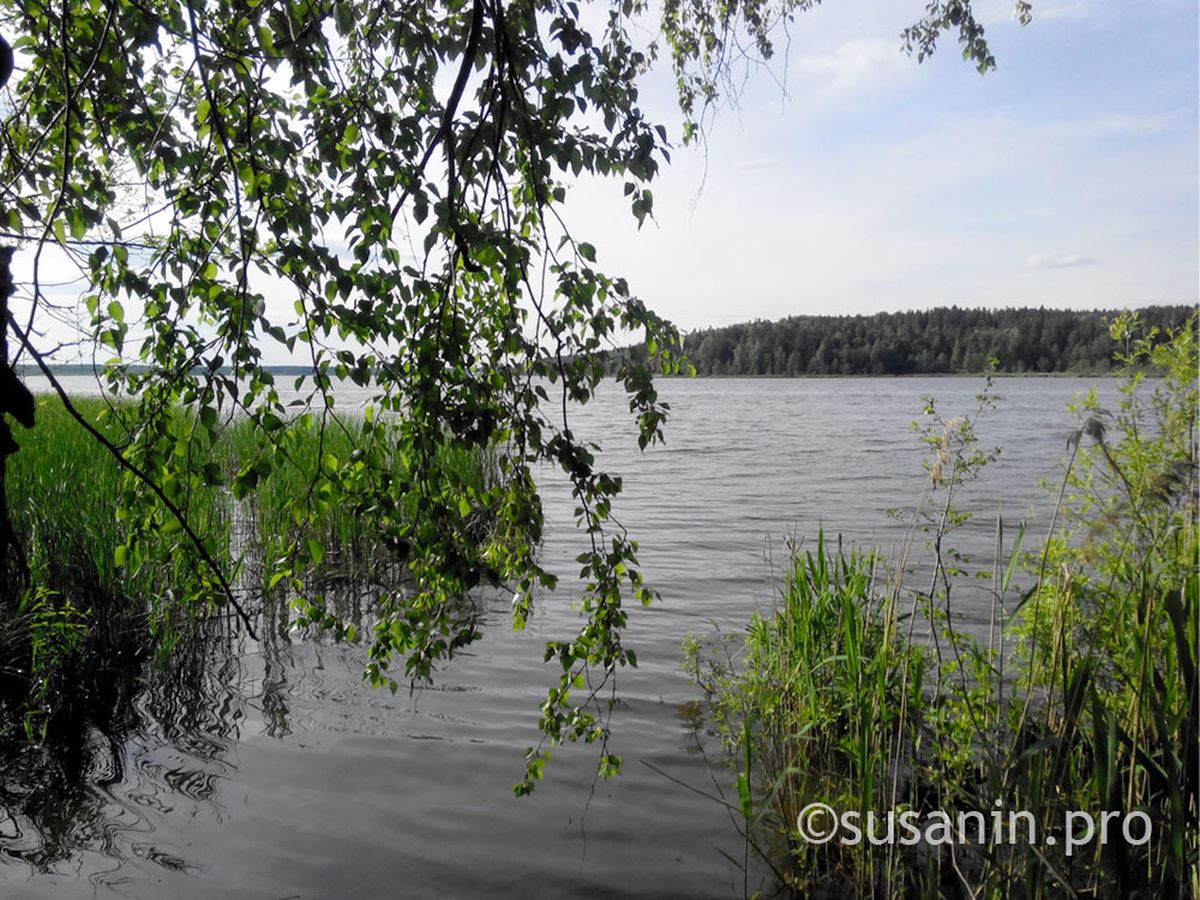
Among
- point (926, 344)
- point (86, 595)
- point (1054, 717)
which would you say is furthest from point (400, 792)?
point (926, 344)

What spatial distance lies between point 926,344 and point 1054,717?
21.2 m

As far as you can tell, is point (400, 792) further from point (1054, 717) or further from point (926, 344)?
point (926, 344)

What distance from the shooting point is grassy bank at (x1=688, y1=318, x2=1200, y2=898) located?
2645mm

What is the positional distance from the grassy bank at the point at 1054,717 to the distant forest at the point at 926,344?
2.14ft

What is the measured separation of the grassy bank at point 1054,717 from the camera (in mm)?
2645

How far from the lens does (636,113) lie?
2359 mm

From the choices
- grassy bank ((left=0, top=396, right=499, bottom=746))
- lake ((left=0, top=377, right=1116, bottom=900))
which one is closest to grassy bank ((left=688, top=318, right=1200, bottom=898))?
lake ((left=0, top=377, right=1116, bottom=900))

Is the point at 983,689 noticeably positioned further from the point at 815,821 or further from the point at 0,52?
the point at 0,52

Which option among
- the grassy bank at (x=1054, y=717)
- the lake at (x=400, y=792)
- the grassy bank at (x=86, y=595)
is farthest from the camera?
the grassy bank at (x=86, y=595)

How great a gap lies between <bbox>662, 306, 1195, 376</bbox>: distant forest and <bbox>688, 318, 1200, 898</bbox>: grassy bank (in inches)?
25.6

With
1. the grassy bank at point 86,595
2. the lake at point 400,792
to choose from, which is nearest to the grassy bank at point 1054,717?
the lake at point 400,792

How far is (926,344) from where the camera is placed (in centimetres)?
2347

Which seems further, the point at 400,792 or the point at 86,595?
the point at 86,595

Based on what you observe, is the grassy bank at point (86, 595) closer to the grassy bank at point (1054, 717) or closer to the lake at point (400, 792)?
the lake at point (400, 792)
